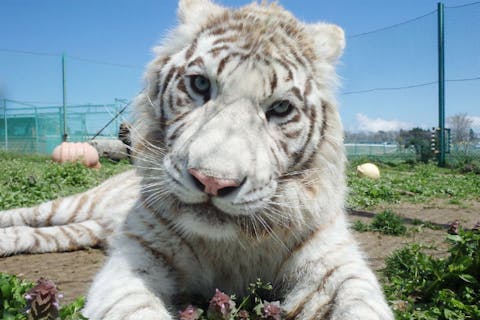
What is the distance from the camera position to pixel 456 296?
1.93 meters

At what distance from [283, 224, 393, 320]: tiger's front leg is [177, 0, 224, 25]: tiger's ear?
3.85 feet

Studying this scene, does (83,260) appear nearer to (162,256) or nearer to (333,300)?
(162,256)

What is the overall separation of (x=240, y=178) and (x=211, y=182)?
4.3 inches

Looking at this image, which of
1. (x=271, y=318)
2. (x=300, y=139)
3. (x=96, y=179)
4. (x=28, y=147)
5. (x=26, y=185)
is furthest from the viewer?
(x=28, y=147)

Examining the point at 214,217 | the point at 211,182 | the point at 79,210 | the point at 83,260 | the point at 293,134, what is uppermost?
the point at 293,134

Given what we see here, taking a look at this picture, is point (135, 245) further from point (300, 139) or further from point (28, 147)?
point (28, 147)

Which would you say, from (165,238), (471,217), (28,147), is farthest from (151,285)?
(28,147)

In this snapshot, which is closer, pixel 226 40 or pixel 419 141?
pixel 226 40

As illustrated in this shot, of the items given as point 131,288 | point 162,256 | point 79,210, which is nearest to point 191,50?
point 162,256

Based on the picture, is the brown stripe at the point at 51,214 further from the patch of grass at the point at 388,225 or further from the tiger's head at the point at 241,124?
the patch of grass at the point at 388,225

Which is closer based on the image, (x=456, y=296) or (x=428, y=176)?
(x=456, y=296)

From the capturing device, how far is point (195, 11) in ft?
7.50

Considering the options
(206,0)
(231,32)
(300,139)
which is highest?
(206,0)

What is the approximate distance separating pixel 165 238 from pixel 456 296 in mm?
1253
